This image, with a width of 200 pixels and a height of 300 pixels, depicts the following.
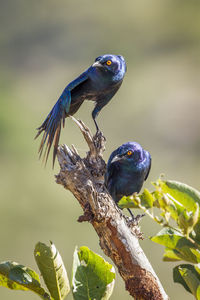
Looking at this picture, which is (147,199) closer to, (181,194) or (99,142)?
(181,194)

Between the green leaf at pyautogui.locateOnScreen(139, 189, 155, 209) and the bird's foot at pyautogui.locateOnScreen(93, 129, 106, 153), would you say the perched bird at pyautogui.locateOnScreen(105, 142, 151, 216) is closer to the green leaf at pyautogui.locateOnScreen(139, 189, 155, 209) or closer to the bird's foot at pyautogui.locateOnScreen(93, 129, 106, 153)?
the bird's foot at pyautogui.locateOnScreen(93, 129, 106, 153)

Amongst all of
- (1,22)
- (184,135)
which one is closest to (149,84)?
(184,135)

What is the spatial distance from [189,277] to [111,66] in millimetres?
3325

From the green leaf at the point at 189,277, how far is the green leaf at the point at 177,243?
0.11 m

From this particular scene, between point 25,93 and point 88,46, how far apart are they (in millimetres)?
2758

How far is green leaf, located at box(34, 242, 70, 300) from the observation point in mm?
2119

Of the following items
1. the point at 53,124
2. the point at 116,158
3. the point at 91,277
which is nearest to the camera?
the point at 91,277

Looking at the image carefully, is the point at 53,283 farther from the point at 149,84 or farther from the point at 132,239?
the point at 149,84

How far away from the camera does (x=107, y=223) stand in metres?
2.95

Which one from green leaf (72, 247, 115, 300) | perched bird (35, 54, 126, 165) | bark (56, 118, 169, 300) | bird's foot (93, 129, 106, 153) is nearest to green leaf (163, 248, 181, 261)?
green leaf (72, 247, 115, 300)

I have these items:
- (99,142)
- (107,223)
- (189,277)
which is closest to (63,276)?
(189,277)

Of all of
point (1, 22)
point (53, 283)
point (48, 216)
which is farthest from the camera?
point (1, 22)

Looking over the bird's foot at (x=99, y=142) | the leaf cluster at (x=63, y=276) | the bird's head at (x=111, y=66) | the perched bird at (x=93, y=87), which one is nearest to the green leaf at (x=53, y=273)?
the leaf cluster at (x=63, y=276)

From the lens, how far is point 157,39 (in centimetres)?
2038
